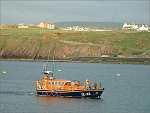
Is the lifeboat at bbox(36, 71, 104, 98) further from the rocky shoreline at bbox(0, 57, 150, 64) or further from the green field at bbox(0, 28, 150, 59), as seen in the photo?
the green field at bbox(0, 28, 150, 59)

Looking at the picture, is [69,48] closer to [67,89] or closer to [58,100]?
[67,89]

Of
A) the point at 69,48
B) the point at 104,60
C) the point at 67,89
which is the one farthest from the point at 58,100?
the point at 69,48

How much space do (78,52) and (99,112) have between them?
5142 inches

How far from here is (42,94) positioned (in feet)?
233

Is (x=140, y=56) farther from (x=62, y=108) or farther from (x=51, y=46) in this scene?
(x=62, y=108)

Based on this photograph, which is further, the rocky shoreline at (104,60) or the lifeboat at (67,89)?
the rocky shoreline at (104,60)

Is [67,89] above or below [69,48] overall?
above

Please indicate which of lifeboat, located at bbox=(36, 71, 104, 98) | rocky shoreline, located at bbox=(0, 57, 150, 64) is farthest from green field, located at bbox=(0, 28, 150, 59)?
lifeboat, located at bbox=(36, 71, 104, 98)

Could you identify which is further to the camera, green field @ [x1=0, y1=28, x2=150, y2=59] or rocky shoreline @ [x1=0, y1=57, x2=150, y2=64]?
green field @ [x1=0, y1=28, x2=150, y2=59]

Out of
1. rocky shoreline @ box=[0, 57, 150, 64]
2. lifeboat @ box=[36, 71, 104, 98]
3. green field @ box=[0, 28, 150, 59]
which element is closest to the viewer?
lifeboat @ box=[36, 71, 104, 98]

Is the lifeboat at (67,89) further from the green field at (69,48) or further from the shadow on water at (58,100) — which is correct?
the green field at (69,48)

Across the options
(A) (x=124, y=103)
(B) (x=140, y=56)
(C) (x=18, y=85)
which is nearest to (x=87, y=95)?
(A) (x=124, y=103)

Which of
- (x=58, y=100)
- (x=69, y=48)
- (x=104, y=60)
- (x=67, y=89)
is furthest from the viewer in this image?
(x=69, y=48)

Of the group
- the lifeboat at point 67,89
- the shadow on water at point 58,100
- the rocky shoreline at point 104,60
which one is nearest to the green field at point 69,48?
the rocky shoreline at point 104,60
